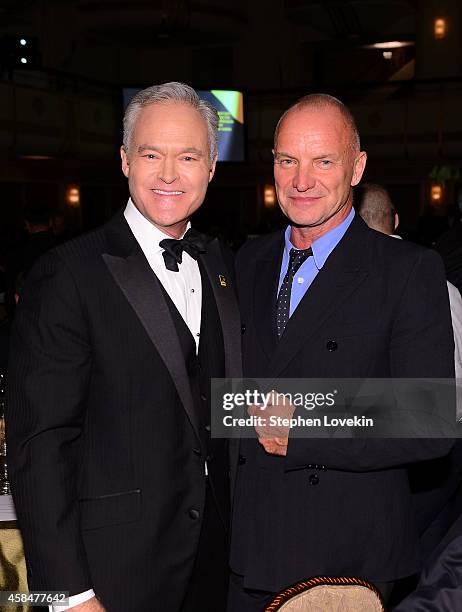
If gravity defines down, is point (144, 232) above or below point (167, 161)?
below

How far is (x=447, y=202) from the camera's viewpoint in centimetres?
1802

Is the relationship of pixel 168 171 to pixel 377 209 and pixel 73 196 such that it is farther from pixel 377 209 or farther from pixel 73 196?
pixel 73 196

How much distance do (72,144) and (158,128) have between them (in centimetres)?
1551

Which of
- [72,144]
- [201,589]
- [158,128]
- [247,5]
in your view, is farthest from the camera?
[247,5]

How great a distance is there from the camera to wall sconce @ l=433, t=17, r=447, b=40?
1877cm

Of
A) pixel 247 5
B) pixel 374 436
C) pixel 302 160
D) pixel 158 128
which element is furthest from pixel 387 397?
pixel 247 5

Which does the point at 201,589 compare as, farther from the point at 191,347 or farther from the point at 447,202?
the point at 447,202

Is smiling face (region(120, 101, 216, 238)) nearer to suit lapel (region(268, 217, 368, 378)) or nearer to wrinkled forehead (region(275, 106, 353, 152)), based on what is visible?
wrinkled forehead (region(275, 106, 353, 152))

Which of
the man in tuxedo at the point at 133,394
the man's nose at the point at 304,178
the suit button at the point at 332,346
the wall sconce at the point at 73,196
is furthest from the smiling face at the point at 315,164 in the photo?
the wall sconce at the point at 73,196

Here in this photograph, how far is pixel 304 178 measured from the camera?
2.24m

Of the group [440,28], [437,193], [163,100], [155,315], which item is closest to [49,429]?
[155,315]

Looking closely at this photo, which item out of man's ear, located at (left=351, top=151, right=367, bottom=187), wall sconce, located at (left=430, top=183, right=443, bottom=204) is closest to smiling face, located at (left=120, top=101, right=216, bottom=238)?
man's ear, located at (left=351, top=151, right=367, bottom=187)

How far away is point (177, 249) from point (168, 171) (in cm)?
20

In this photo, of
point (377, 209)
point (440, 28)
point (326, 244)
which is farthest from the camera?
point (440, 28)
